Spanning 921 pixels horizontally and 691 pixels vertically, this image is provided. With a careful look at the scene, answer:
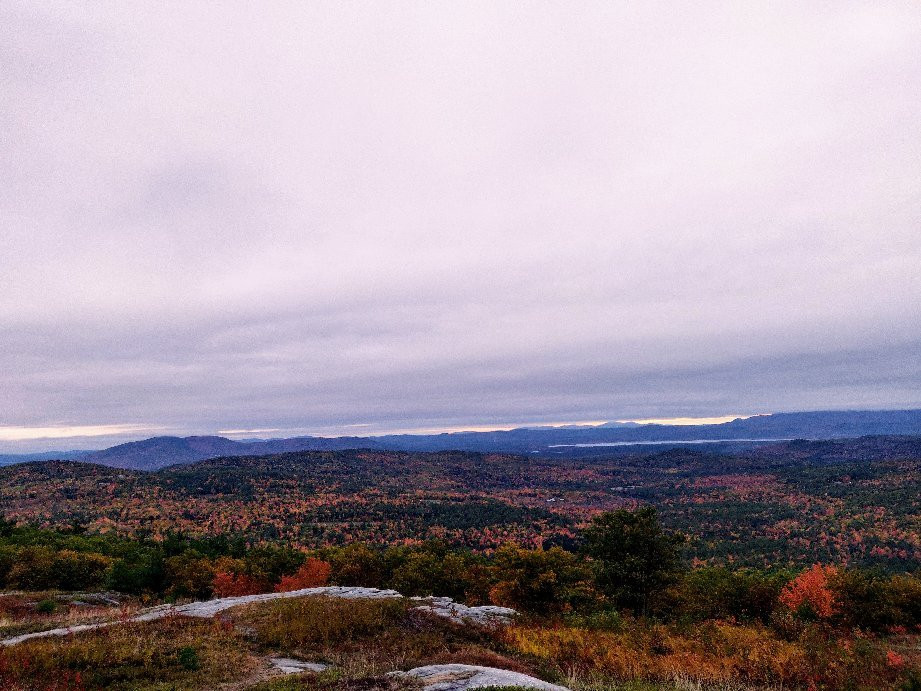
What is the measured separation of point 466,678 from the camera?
1107cm

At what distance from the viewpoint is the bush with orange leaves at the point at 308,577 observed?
138 ft

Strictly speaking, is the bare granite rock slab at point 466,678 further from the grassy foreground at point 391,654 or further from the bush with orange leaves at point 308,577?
the bush with orange leaves at point 308,577

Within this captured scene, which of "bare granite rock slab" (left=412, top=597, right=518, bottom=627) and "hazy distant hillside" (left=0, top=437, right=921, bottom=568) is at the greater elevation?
"bare granite rock slab" (left=412, top=597, right=518, bottom=627)

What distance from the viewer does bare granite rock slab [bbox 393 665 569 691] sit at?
10.4m

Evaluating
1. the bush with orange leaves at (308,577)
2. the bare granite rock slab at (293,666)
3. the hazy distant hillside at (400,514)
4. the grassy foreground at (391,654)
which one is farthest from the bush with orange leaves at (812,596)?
the hazy distant hillside at (400,514)

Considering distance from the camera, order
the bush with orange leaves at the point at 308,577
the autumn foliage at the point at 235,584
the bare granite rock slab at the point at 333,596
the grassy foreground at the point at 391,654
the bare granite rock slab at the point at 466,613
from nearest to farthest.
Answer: the grassy foreground at the point at 391,654 → the bare granite rock slab at the point at 333,596 → the bare granite rock slab at the point at 466,613 → the autumn foliage at the point at 235,584 → the bush with orange leaves at the point at 308,577

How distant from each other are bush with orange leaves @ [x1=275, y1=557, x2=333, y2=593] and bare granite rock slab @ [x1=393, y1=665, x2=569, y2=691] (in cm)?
3375

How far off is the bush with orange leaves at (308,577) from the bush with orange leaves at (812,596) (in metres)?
36.9

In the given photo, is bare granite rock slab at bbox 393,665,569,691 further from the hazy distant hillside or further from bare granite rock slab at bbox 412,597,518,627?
the hazy distant hillside

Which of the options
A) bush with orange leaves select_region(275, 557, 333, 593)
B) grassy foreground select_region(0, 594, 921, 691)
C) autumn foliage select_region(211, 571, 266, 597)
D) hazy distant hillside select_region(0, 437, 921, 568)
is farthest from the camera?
hazy distant hillside select_region(0, 437, 921, 568)

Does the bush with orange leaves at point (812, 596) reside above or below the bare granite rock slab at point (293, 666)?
below

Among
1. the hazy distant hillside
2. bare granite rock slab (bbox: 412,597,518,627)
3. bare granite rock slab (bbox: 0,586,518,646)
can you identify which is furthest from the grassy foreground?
the hazy distant hillside

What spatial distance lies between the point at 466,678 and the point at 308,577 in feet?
122

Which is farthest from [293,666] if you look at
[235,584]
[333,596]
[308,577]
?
[235,584]
